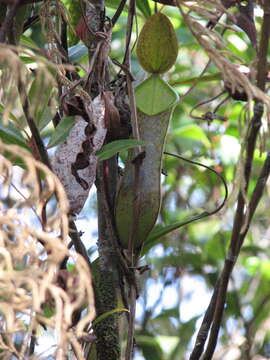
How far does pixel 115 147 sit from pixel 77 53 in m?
0.21

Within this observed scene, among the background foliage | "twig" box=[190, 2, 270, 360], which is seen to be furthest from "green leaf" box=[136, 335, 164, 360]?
"twig" box=[190, 2, 270, 360]

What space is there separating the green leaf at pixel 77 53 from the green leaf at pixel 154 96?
0.47 ft

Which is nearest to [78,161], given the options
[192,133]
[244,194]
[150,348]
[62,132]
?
[62,132]

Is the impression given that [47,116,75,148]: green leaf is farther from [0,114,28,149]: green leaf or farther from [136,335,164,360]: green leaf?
[136,335,164,360]: green leaf

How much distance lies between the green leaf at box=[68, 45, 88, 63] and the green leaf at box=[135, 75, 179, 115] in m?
0.14

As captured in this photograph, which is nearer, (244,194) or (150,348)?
(244,194)

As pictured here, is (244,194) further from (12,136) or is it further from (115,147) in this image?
(12,136)

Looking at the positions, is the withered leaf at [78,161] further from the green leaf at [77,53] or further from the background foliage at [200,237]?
the background foliage at [200,237]

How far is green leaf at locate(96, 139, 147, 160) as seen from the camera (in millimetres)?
601

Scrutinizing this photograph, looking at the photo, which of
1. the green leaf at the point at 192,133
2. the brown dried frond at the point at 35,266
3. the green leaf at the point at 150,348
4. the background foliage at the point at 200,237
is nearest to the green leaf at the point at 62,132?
the brown dried frond at the point at 35,266

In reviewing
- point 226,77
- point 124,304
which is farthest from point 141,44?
point 124,304

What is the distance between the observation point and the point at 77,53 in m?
0.78

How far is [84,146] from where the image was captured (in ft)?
1.99

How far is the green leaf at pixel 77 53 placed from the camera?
30.2 inches
